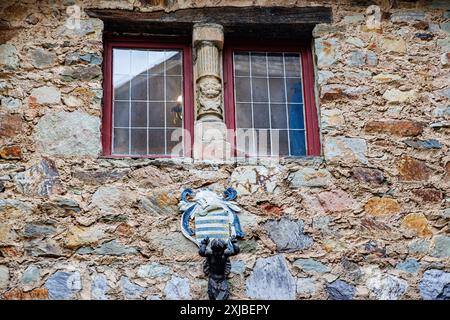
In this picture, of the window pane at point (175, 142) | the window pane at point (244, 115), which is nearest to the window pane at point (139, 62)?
the window pane at point (175, 142)

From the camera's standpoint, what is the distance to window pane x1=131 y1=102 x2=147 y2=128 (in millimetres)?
6395

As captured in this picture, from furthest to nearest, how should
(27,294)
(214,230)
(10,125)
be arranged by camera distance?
(10,125) → (214,230) → (27,294)

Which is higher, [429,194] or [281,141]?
[281,141]

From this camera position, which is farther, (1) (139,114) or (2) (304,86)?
(2) (304,86)

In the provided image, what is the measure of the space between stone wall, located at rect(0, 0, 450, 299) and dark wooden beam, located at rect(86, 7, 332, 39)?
0.08 metres

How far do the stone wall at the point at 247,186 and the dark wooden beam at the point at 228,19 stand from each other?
0.08 meters

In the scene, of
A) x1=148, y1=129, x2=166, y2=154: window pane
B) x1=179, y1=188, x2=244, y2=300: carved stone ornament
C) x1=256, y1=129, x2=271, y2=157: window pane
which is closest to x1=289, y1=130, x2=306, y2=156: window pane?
x1=256, y1=129, x2=271, y2=157: window pane

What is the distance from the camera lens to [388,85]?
6.48 metres

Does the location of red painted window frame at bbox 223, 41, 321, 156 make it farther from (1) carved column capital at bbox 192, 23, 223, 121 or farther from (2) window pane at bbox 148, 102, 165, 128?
(2) window pane at bbox 148, 102, 165, 128

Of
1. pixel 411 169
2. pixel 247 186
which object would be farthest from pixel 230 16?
pixel 411 169

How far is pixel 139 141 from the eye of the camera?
250 inches

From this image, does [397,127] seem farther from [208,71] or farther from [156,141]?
[156,141]

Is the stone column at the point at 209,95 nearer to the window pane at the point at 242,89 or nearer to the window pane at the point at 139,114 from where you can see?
the window pane at the point at 242,89

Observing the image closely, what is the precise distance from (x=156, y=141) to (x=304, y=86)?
1.16 meters
